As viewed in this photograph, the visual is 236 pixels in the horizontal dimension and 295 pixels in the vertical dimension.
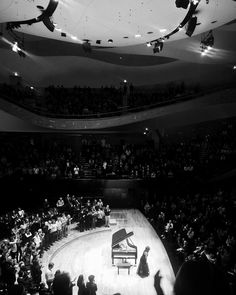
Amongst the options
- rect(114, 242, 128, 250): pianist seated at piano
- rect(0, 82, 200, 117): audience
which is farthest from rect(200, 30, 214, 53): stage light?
rect(114, 242, 128, 250): pianist seated at piano

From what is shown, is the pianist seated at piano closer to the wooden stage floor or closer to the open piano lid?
the open piano lid

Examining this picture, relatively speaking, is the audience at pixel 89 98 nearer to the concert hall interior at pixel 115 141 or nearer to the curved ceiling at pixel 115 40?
the concert hall interior at pixel 115 141

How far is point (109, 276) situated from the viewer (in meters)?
9.59

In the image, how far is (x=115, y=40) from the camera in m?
14.7

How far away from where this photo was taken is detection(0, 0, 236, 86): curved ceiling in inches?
420

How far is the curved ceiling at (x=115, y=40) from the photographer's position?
10667 millimetres

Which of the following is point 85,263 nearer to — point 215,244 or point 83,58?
point 215,244

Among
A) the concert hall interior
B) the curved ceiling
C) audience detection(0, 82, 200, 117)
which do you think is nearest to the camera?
the concert hall interior

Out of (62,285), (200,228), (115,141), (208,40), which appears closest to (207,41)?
(208,40)

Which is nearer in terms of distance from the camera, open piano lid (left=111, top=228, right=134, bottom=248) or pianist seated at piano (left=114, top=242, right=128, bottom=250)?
open piano lid (left=111, top=228, right=134, bottom=248)

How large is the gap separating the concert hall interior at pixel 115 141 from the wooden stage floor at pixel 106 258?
65 millimetres

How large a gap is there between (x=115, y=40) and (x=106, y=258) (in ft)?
30.7

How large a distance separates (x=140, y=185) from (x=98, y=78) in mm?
8668

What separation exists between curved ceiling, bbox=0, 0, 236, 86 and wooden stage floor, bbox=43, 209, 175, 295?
7807 mm
